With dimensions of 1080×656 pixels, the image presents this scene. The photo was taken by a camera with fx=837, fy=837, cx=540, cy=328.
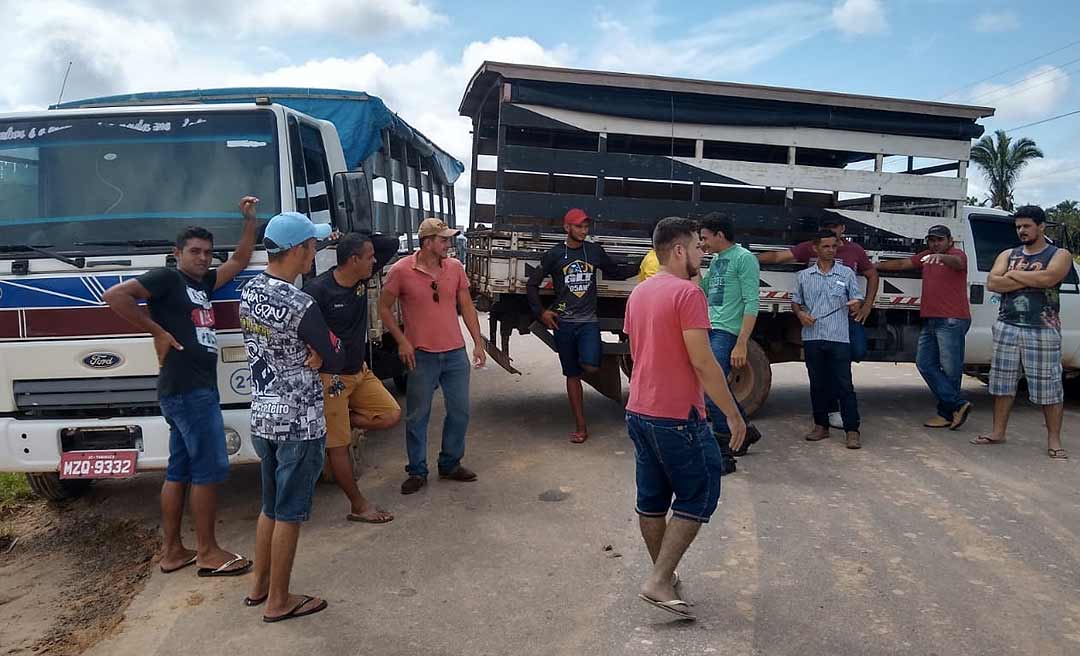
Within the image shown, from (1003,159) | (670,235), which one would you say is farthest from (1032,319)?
(1003,159)

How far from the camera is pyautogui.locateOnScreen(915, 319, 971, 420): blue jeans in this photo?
7.02m

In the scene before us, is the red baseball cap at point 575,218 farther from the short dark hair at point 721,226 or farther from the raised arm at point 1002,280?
the raised arm at point 1002,280

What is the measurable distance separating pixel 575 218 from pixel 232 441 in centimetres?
300

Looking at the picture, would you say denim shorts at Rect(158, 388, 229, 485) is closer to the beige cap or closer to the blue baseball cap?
the blue baseball cap

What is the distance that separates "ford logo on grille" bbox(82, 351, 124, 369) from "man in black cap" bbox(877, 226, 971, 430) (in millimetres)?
5811

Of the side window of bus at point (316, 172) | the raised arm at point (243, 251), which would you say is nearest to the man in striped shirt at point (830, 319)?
the side window of bus at point (316, 172)

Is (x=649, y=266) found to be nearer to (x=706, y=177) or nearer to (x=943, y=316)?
(x=706, y=177)

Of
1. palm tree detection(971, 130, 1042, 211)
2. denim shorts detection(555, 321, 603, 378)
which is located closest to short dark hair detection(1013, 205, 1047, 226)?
denim shorts detection(555, 321, 603, 378)

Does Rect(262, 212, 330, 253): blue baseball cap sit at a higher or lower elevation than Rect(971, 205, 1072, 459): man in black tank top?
higher

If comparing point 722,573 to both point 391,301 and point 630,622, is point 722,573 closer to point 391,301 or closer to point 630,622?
point 630,622

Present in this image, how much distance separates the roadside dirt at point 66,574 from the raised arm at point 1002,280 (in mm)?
6078

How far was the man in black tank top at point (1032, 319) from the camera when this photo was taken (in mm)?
6164

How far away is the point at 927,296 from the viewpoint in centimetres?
708

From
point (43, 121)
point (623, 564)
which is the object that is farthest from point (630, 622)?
point (43, 121)
